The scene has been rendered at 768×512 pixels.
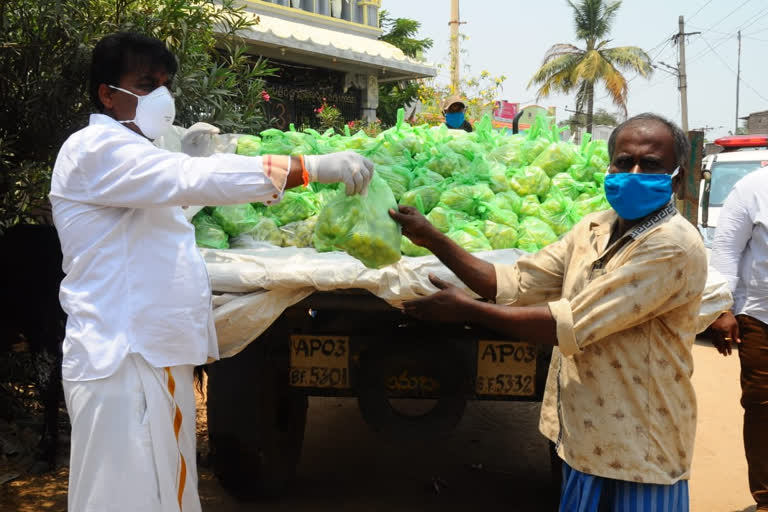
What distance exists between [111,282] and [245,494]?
185 centimetres

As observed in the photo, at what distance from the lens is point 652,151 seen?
198 cm

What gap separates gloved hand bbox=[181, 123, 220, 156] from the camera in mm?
3801

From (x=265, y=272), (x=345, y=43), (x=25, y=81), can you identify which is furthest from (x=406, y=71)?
(x=265, y=272)

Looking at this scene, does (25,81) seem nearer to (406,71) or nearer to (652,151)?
(652,151)

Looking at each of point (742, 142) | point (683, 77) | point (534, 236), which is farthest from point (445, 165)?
point (683, 77)

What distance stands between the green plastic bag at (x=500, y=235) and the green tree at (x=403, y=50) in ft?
62.7

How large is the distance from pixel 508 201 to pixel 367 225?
5.37ft

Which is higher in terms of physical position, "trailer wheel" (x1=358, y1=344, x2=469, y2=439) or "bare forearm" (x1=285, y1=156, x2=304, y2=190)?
"bare forearm" (x1=285, y1=156, x2=304, y2=190)

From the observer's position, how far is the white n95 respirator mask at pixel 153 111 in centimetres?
225

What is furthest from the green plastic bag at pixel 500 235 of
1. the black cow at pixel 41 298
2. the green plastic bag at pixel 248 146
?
the black cow at pixel 41 298

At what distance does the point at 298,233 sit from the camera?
12.3ft

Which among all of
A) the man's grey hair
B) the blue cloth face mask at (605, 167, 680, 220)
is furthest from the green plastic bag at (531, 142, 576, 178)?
the blue cloth face mask at (605, 167, 680, 220)

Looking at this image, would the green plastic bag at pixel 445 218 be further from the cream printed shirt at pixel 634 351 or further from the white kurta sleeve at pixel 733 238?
the cream printed shirt at pixel 634 351

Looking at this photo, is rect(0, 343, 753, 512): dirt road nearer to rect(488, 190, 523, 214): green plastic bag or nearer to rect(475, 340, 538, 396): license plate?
rect(475, 340, 538, 396): license plate
